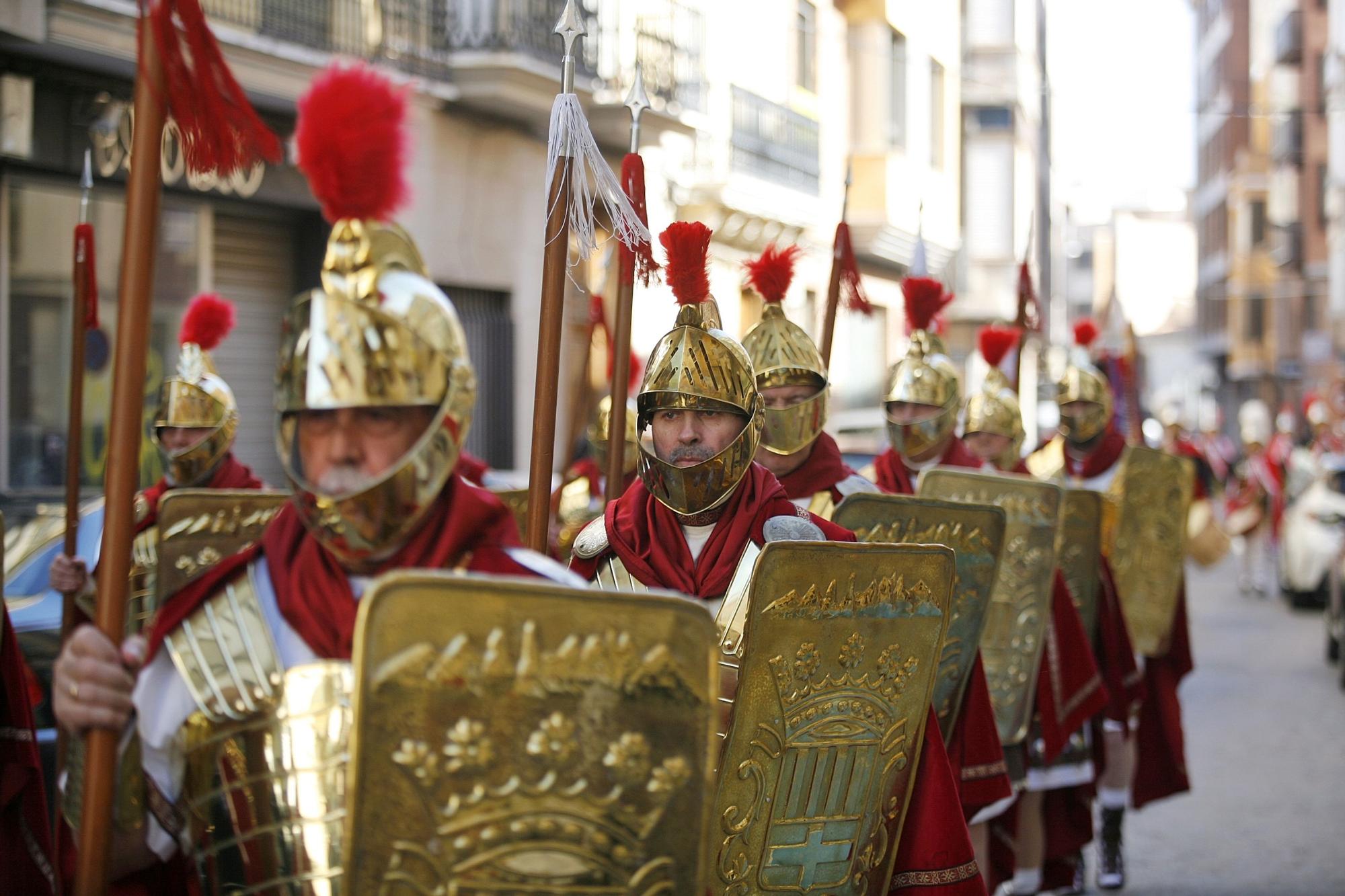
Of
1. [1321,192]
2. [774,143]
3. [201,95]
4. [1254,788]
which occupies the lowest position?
[1254,788]

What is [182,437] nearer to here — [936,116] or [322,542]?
[322,542]

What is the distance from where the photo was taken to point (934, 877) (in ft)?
12.2

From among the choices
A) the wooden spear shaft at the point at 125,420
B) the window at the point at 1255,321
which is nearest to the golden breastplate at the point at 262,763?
the wooden spear shaft at the point at 125,420

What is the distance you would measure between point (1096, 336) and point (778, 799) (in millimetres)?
7537

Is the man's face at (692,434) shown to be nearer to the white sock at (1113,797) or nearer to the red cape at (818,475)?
the red cape at (818,475)

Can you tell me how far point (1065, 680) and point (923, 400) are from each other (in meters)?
1.21

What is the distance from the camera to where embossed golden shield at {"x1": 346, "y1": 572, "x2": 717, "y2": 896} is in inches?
90.2

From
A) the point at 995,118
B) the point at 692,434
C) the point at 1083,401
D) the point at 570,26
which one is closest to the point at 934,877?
the point at 692,434

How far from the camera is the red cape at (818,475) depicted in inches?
204

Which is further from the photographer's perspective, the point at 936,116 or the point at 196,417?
the point at 936,116

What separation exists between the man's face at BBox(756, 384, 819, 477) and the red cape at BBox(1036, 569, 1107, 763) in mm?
1463

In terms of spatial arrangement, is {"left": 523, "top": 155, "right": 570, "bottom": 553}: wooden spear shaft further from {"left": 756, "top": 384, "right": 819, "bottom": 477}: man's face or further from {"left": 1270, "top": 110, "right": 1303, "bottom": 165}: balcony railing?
{"left": 1270, "top": 110, "right": 1303, "bottom": 165}: balcony railing

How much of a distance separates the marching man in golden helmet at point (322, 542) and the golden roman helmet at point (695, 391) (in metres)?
1.33

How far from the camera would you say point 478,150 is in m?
14.1
